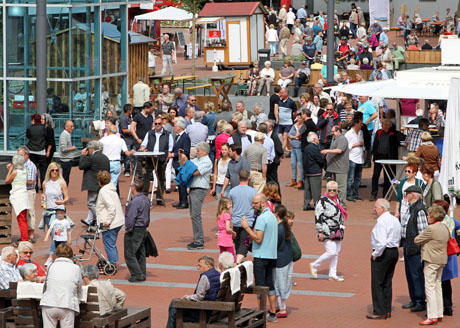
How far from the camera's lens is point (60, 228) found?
15.5 m

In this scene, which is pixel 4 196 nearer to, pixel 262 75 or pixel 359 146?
pixel 359 146

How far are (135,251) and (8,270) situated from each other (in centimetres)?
266

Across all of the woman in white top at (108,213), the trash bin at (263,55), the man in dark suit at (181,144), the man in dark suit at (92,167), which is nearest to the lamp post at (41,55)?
the man in dark suit at (181,144)

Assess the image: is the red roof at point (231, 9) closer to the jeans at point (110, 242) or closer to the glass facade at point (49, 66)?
the glass facade at point (49, 66)

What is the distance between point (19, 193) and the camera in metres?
17.3

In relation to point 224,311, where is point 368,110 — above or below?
above

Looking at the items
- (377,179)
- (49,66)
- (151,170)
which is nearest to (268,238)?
(151,170)

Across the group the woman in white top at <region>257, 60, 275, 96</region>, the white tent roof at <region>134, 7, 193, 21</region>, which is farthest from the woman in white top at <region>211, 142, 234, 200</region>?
the white tent roof at <region>134, 7, 193, 21</region>

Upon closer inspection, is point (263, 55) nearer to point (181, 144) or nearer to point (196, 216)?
point (181, 144)

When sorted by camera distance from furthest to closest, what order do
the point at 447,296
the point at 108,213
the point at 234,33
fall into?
the point at 234,33 → the point at 108,213 → the point at 447,296

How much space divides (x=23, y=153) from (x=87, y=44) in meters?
8.74

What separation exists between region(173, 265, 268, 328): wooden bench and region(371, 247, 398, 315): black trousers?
1.69 m

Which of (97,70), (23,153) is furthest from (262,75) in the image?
(23,153)

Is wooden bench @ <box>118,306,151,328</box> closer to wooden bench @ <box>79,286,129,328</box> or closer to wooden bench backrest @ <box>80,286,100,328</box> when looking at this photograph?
wooden bench @ <box>79,286,129,328</box>
